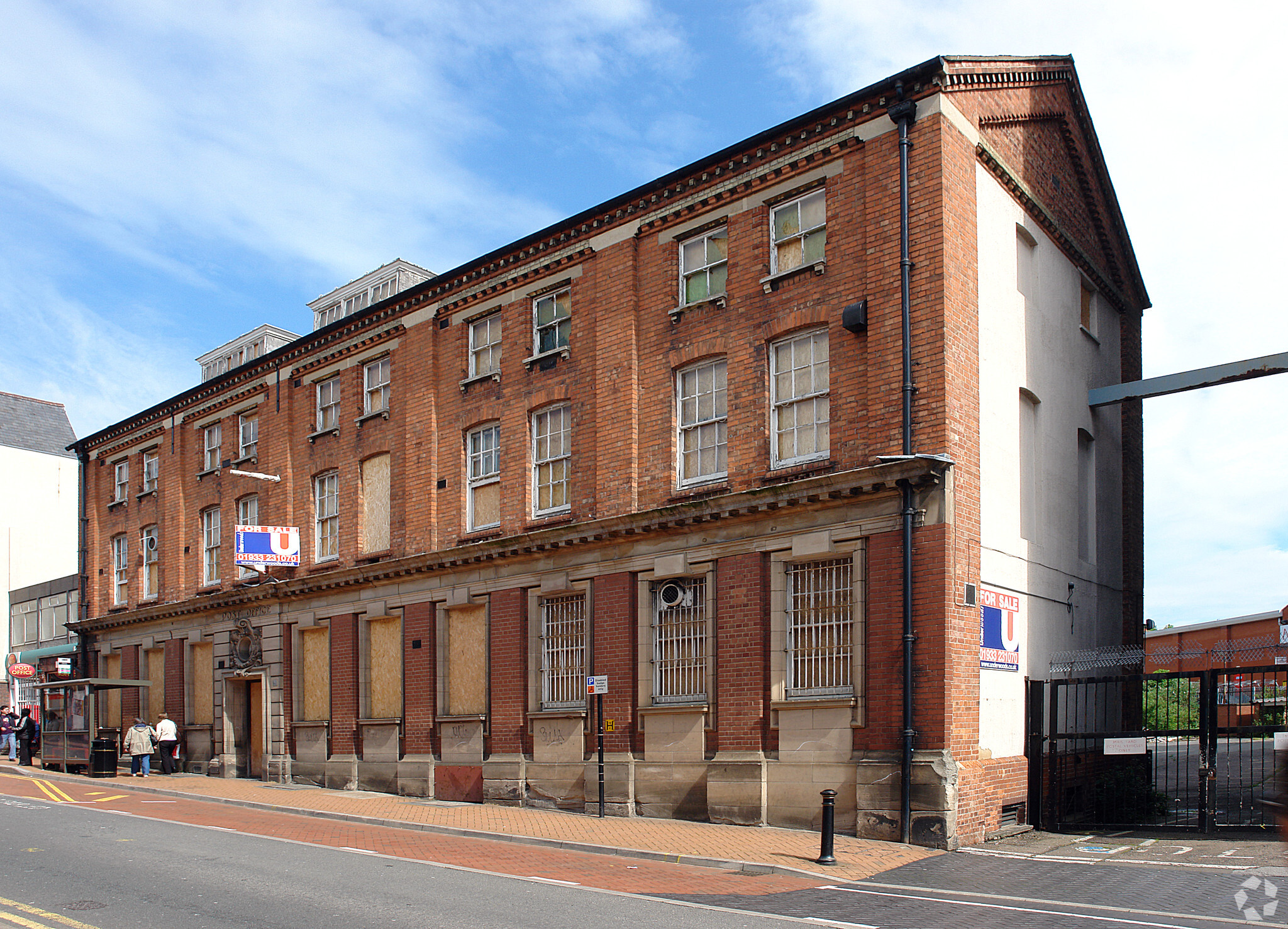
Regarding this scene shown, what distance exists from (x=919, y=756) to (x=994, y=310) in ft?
24.0

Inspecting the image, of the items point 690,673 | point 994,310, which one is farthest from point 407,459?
point 994,310

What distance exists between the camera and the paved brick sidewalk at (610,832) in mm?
14266

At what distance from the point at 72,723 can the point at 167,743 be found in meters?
3.02

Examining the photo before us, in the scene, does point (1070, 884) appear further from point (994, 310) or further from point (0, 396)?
point (0, 396)

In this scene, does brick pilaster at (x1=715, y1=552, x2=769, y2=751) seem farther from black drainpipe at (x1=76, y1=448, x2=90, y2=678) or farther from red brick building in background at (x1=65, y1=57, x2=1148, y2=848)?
black drainpipe at (x1=76, y1=448, x2=90, y2=678)

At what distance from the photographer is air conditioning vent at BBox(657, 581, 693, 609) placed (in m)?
19.3

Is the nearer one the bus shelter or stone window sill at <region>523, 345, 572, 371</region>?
stone window sill at <region>523, 345, 572, 371</region>

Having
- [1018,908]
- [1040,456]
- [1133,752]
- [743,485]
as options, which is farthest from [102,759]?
[1018,908]

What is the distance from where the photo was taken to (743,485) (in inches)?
731

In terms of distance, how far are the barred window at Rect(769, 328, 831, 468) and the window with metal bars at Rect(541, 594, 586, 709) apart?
5349 millimetres

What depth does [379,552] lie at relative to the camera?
85.6ft

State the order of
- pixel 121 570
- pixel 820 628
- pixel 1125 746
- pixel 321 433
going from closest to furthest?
pixel 1125 746, pixel 820 628, pixel 321 433, pixel 121 570

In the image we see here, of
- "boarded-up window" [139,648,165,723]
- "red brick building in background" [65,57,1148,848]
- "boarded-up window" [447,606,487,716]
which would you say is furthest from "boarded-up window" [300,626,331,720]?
"boarded-up window" [139,648,165,723]

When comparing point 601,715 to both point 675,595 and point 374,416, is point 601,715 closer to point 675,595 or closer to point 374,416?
point 675,595
